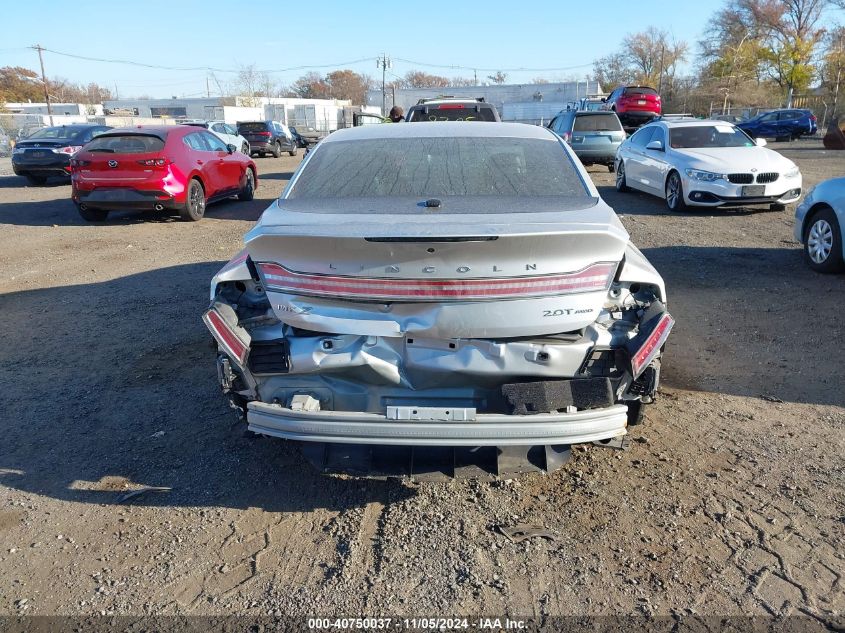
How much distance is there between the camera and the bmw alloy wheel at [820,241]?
745 cm

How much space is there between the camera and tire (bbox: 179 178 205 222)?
11664 mm

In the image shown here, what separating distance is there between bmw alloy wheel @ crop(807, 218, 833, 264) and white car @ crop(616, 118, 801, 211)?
342 cm

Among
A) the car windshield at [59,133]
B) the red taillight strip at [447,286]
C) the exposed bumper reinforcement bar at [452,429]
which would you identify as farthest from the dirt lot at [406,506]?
the car windshield at [59,133]

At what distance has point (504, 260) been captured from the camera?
9.78ft

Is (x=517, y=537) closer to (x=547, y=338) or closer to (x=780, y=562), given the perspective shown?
(x=547, y=338)

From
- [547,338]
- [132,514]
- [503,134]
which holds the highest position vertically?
[503,134]

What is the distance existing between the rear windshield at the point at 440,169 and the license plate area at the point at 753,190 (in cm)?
790

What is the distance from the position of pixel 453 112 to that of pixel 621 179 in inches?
170

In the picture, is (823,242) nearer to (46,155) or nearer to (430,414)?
(430,414)

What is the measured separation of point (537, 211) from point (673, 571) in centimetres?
171

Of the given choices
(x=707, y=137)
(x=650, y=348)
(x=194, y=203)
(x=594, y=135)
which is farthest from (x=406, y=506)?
(x=594, y=135)

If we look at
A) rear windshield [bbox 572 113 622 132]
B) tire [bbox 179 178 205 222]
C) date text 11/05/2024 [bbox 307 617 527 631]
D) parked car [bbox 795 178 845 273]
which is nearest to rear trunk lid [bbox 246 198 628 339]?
date text 11/05/2024 [bbox 307 617 527 631]

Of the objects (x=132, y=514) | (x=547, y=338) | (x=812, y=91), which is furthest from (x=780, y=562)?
(x=812, y=91)

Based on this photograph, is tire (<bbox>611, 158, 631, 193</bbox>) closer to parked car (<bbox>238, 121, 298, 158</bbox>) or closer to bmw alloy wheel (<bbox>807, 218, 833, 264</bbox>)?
bmw alloy wheel (<bbox>807, 218, 833, 264</bbox>)
